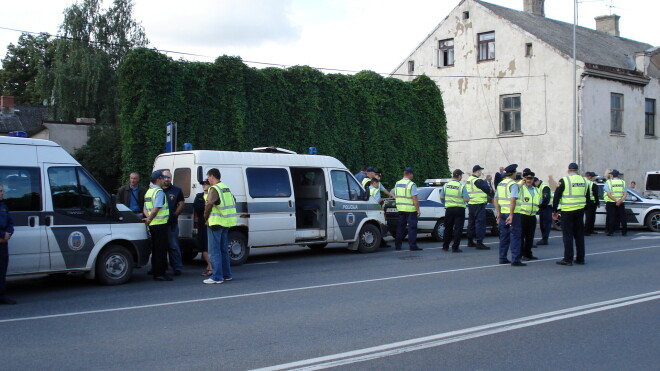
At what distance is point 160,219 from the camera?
11.0 metres

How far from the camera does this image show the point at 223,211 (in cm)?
1059

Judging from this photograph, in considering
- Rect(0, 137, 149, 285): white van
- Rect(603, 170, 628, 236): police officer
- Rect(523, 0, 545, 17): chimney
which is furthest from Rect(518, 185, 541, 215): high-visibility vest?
Rect(523, 0, 545, 17): chimney

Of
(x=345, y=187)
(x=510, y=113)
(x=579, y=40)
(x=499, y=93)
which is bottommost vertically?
(x=345, y=187)

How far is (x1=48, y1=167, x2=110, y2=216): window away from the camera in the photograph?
32.9 ft

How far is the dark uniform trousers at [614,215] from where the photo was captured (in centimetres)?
1925

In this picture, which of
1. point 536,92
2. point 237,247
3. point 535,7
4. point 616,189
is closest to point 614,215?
point 616,189

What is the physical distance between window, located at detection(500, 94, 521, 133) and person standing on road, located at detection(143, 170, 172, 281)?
24.1 m

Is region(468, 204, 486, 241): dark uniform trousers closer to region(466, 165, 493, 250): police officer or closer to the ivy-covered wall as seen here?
region(466, 165, 493, 250): police officer

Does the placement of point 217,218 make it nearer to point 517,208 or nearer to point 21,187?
point 21,187

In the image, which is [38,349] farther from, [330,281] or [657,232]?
[657,232]

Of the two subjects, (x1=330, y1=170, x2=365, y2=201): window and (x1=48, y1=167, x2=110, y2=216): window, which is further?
(x1=330, y1=170, x2=365, y2=201): window

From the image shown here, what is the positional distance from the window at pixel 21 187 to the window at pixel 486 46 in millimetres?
26624

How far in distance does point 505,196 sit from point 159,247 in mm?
6326

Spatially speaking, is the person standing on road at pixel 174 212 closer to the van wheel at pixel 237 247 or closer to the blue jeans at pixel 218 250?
the van wheel at pixel 237 247
